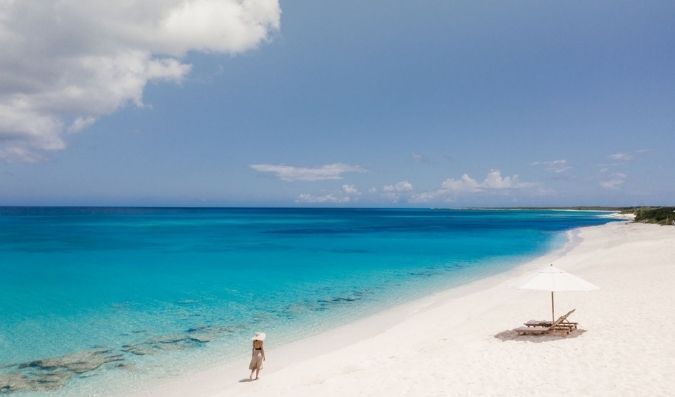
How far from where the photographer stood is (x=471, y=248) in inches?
1854

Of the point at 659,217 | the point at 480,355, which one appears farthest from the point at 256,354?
the point at 659,217

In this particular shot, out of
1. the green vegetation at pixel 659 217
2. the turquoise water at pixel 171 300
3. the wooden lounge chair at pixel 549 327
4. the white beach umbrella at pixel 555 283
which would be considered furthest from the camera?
the green vegetation at pixel 659 217

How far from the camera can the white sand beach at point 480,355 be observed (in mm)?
9430

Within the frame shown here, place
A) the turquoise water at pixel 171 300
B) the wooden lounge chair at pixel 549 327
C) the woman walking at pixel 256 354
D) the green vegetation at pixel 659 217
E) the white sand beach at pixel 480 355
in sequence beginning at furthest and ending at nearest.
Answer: the green vegetation at pixel 659 217 → the turquoise water at pixel 171 300 → the wooden lounge chair at pixel 549 327 → the woman walking at pixel 256 354 → the white sand beach at pixel 480 355

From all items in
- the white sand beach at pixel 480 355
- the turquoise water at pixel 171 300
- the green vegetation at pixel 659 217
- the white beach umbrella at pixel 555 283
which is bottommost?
the turquoise water at pixel 171 300

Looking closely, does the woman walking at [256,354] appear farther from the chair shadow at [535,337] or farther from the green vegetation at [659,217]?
the green vegetation at [659,217]

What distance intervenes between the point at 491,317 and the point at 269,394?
32.9ft

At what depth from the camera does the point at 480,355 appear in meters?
11.7

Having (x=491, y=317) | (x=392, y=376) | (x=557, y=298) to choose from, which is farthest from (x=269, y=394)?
(x=557, y=298)

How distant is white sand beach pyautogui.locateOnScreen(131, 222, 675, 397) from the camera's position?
943 cm

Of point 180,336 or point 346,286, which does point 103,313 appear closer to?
point 180,336

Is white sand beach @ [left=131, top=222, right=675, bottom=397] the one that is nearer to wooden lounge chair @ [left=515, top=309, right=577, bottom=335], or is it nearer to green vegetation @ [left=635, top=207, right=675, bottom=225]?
wooden lounge chair @ [left=515, top=309, right=577, bottom=335]

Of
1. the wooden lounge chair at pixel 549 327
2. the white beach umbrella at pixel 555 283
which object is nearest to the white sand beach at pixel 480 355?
the wooden lounge chair at pixel 549 327

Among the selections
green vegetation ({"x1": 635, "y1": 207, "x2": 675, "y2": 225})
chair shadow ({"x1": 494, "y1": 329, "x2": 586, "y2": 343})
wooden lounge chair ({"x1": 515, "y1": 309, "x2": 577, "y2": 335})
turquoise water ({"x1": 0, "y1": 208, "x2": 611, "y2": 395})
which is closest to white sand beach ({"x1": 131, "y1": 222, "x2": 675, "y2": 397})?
chair shadow ({"x1": 494, "y1": 329, "x2": 586, "y2": 343})
